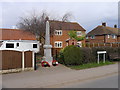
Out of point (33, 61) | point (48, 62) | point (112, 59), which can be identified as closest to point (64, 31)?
point (112, 59)

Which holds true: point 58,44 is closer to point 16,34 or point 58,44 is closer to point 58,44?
point 58,44

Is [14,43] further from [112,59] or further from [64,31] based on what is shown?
[112,59]

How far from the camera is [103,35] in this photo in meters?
35.6

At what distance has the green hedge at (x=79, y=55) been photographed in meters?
11.0

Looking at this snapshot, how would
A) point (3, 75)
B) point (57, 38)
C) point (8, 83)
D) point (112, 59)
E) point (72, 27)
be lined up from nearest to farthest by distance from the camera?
1. point (8, 83)
2. point (3, 75)
3. point (112, 59)
4. point (57, 38)
5. point (72, 27)

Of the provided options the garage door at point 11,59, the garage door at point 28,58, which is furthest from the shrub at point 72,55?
the garage door at point 11,59

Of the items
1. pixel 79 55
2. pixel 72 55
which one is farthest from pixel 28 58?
pixel 79 55

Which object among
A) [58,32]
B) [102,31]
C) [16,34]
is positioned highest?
[102,31]

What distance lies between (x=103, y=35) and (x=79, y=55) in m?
26.7

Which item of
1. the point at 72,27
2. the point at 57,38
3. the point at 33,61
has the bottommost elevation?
the point at 33,61

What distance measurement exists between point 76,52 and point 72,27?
22.4m

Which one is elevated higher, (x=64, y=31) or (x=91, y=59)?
(x=64, y=31)

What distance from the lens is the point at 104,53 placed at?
1316 centimetres

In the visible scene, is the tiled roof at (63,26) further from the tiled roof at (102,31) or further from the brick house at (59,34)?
the tiled roof at (102,31)
